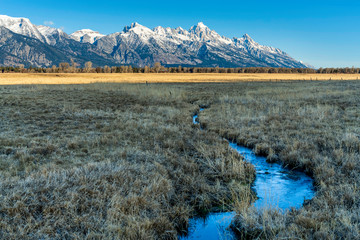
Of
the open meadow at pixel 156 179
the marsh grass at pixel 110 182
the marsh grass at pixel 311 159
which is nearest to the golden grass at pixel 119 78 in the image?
the open meadow at pixel 156 179

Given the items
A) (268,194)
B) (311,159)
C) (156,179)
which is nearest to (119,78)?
(311,159)

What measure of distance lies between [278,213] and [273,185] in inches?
98.0

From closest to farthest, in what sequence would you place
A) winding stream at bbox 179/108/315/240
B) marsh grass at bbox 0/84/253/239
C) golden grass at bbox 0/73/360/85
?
marsh grass at bbox 0/84/253/239
winding stream at bbox 179/108/315/240
golden grass at bbox 0/73/360/85

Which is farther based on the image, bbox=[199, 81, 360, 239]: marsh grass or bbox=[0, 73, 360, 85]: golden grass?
bbox=[0, 73, 360, 85]: golden grass

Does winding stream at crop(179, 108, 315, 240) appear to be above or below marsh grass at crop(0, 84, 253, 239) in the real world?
below

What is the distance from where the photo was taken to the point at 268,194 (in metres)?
7.31

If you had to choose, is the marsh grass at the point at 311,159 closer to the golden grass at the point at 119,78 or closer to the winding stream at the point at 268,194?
the winding stream at the point at 268,194

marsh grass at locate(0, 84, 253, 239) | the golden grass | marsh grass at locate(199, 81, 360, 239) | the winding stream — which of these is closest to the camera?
marsh grass at locate(0, 84, 253, 239)

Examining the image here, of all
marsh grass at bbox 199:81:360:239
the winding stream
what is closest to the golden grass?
marsh grass at bbox 199:81:360:239

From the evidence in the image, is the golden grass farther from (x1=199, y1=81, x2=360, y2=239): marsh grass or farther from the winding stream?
the winding stream

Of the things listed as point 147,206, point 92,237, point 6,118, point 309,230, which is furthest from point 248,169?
point 6,118

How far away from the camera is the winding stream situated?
5.74 metres

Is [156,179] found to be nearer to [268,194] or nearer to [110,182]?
[110,182]

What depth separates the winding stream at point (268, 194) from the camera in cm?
574
